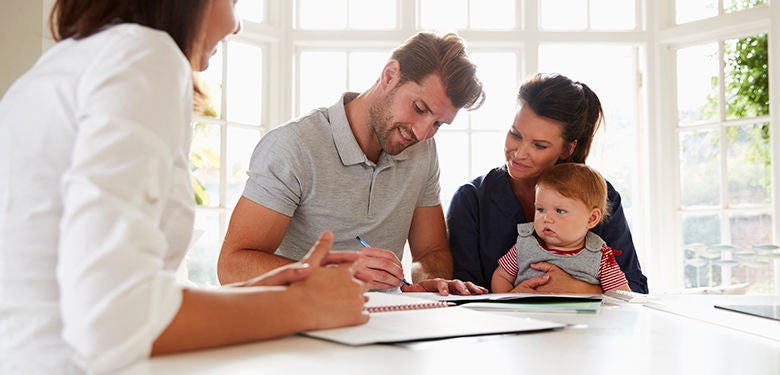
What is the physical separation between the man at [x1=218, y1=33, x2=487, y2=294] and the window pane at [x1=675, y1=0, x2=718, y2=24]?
9.28 feet

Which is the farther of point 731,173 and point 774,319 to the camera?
point 731,173

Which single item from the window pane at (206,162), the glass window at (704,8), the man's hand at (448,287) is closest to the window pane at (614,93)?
the glass window at (704,8)

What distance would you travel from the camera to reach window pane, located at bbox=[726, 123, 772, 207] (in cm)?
→ 440

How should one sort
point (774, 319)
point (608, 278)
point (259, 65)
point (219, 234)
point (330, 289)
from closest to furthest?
point (330, 289)
point (774, 319)
point (608, 278)
point (219, 234)
point (259, 65)

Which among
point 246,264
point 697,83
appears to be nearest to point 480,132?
point 697,83

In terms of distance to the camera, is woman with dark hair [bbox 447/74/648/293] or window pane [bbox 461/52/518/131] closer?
woman with dark hair [bbox 447/74/648/293]

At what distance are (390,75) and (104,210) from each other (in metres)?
1.66

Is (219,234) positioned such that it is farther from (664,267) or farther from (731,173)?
(731,173)

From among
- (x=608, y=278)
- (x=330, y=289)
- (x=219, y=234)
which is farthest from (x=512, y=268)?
(x=219, y=234)

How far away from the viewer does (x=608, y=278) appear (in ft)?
7.18

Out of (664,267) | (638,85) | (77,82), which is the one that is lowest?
(664,267)

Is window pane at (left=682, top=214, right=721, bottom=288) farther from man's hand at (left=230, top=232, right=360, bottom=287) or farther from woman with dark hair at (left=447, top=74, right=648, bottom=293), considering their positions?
man's hand at (left=230, top=232, right=360, bottom=287)


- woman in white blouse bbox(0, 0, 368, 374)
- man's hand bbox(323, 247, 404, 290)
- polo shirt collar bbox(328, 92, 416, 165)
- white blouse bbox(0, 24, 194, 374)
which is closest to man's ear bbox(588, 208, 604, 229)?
polo shirt collar bbox(328, 92, 416, 165)

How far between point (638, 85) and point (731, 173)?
79cm
